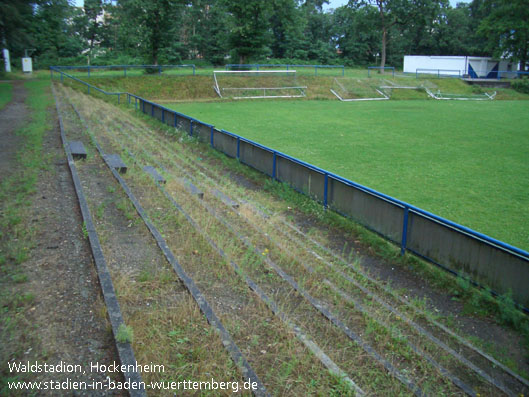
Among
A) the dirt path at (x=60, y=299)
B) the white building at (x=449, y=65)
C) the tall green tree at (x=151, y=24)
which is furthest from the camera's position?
the white building at (x=449, y=65)

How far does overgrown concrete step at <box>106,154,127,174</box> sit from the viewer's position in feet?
39.2

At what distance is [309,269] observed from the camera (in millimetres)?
7383

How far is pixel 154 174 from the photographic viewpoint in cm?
1198

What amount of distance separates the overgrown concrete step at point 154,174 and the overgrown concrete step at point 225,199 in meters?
1.36

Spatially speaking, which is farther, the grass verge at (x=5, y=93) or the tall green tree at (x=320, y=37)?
the tall green tree at (x=320, y=37)

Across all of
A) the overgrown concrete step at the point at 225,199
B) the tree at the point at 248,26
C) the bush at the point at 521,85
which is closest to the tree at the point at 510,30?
the bush at the point at 521,85

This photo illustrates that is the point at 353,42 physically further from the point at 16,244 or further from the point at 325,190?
the point at 16,244

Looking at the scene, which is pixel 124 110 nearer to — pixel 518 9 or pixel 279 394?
pixel 279 394

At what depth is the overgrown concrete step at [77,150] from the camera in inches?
508

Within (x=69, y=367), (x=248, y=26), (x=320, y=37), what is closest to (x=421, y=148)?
(x=69, y=367)

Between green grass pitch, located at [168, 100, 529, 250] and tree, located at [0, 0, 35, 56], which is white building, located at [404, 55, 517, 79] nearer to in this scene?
green grass pitch, located at [168, 100, 529, 250]

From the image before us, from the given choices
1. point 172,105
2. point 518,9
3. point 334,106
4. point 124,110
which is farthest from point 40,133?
point 518,9

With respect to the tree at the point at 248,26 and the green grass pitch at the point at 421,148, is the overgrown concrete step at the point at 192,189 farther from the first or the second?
the tree at the point at 248,26

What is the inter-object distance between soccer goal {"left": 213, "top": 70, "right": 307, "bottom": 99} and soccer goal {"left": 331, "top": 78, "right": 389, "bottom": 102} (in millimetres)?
3544
